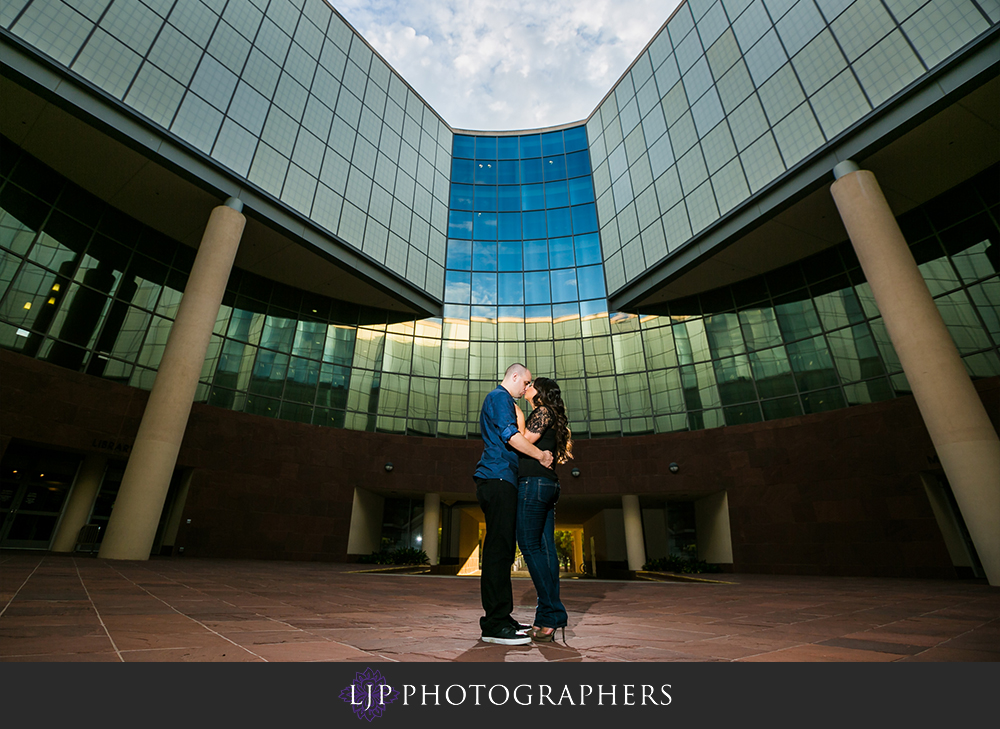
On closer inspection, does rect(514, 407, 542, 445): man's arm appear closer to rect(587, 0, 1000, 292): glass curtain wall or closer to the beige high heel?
the beige high heel

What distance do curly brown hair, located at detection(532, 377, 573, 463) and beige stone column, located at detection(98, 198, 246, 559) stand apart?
43.9ft

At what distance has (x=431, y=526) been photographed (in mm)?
21078

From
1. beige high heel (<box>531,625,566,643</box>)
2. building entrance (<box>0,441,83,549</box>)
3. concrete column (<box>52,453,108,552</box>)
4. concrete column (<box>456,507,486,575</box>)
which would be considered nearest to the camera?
beige high heel (<box>531,625,566,643</box>)

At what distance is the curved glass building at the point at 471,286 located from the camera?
14.0m

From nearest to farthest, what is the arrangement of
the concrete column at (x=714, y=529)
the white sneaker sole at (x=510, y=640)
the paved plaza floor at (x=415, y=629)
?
the paved plaza floor at (x=415, y=629)
the white sneaker sole at (x=510, y=640)
the concrete column at (x=714, y=529)

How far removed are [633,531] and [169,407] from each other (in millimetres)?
17401

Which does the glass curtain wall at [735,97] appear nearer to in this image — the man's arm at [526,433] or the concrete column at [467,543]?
the concrete column at [467,543]

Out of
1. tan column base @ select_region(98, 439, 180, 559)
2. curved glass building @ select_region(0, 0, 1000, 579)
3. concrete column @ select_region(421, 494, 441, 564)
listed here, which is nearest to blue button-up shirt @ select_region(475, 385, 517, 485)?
curved glass building @ select_region(0, 0, 1000, 579)

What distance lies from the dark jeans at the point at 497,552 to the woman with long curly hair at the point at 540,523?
120 mm

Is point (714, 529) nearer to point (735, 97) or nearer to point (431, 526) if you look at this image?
point (431, 526)
